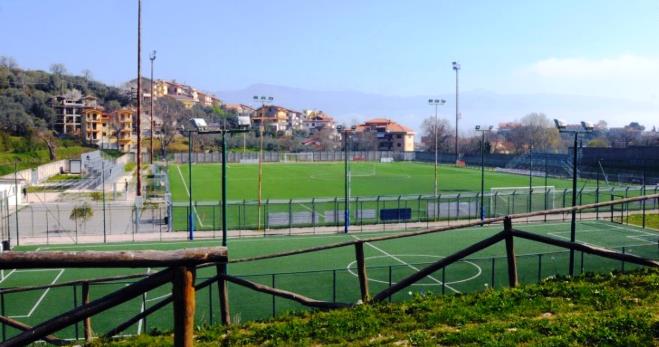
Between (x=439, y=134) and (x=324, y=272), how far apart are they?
474 ft

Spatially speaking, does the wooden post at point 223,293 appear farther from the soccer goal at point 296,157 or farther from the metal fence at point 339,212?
the soccer goal at point 296,157

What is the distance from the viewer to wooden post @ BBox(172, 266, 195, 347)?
436cm

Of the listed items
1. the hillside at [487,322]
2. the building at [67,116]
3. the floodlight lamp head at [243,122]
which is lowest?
the hillside at [487,322]

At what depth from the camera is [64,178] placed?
65.6 metres

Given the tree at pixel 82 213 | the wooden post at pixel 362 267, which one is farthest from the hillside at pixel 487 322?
the tree at pixel 82 213

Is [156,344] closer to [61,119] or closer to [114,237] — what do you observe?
[114,237]

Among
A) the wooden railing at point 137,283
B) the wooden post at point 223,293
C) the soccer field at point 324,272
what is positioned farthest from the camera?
the soccer field at point 324,272

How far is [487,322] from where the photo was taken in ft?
23.2

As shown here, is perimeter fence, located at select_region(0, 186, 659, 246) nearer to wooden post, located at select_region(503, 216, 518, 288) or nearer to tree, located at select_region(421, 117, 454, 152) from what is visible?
wooden post, located at select_region(503, 216, 518, 288)

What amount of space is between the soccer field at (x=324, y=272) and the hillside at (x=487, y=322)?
3.79 m

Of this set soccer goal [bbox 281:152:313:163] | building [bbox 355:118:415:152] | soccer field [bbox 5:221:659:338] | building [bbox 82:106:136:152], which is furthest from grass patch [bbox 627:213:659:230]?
building [bbox 355:118:415:152]

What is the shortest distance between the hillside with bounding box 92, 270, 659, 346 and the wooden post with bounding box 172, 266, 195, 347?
2.39 meters

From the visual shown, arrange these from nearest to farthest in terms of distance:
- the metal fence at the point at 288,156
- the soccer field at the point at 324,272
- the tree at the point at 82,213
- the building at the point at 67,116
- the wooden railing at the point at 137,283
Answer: the wooden railing at the point at 137,283 → the soccer field at the point at 324,272 → the tree at the point at 82,213 → the metal fence at the point at 288,156 → the building at the point at 67,116

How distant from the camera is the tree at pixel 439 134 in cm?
15262
